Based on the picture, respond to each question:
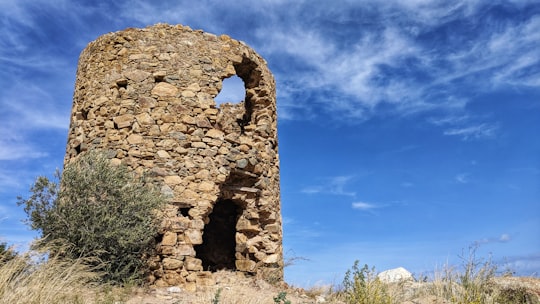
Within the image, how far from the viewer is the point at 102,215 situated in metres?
7.33

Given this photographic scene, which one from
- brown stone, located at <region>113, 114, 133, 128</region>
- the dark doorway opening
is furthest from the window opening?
the dark doorway opening

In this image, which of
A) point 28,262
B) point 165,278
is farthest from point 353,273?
point 28,262

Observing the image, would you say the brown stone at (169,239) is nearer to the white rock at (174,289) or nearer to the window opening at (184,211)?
the window opening at (184,211)

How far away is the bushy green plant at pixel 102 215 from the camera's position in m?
7.29

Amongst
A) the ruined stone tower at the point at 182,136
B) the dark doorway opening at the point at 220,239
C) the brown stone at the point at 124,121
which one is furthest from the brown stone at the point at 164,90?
the dark doorway opening at the point at 220,239

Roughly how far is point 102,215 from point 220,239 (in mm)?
4377

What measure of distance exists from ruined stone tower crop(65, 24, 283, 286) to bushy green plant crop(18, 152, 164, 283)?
1.35 ft

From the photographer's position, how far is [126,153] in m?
Result: 8.48

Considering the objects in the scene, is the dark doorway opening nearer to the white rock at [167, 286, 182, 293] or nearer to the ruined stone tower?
the ruined stone tower

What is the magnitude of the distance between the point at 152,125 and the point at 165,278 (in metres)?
2.71

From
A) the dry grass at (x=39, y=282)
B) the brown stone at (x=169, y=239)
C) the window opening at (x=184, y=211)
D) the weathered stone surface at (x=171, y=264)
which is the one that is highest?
the window opening at (x=184, y=211)

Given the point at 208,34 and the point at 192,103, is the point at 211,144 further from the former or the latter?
the point at 208,34

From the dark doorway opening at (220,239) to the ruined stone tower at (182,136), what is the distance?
1.69 metres

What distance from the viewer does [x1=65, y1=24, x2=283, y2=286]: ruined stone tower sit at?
832 cm
